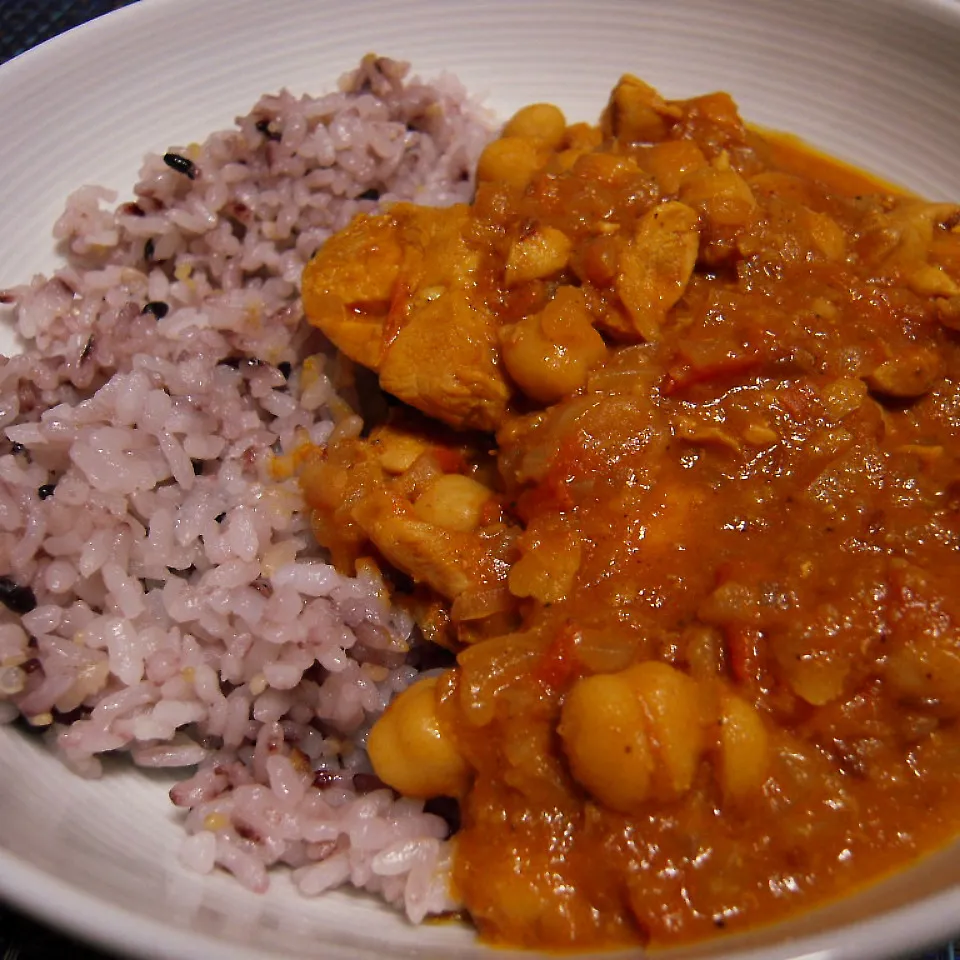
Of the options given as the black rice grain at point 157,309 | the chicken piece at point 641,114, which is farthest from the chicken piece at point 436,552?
the chicken piece at point 641,114

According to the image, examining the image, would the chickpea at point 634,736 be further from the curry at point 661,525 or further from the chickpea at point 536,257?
the chickpea at point 536,257

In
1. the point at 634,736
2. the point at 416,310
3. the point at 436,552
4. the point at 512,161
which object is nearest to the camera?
the point at 634,736

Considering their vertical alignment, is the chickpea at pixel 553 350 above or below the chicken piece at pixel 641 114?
below

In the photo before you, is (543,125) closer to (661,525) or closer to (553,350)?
(553,350)

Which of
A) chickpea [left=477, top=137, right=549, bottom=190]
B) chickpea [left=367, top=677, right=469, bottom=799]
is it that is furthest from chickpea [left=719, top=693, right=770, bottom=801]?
chickpea [left=477, top=137, right=549, bottom=190]

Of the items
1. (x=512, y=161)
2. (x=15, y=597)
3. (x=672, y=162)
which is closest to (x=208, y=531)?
(x=15, y=597)

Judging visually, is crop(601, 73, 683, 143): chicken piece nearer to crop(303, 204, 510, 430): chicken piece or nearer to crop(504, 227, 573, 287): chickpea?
crop(303, 204, 510, 430): chicken piece

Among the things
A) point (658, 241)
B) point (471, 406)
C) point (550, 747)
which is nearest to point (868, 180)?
point (658, 241)
